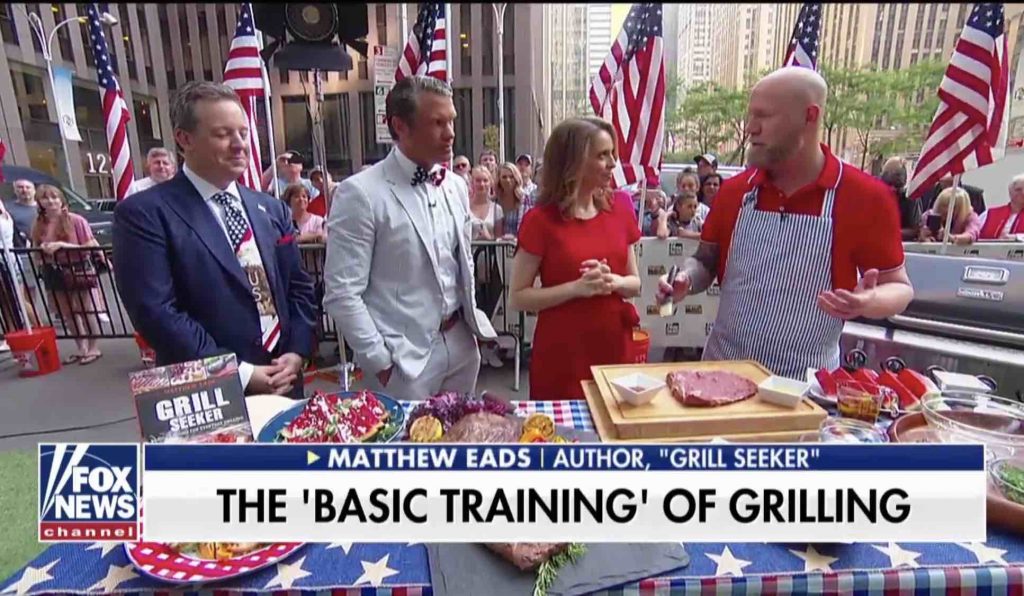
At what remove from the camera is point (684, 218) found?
4.84m

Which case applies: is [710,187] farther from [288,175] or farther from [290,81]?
[290,81]

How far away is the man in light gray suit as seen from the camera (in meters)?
1.70

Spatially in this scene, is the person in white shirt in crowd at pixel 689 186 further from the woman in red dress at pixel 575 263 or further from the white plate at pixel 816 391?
the white plate at pixel 816 391

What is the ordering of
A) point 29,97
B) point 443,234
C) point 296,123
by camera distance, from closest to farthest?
point 443,234 → point 29,97 → point 296,123

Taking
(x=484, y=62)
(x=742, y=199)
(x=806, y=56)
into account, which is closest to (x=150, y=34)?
(x=484, y=62)

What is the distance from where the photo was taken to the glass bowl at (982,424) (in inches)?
40.5

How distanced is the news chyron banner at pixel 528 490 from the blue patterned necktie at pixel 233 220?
34.8 inches

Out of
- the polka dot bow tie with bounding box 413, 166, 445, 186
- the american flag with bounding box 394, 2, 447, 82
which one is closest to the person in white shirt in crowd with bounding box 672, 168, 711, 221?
the american flag with bounding box 394, 2, 447, 82

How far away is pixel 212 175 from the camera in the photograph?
1601mm

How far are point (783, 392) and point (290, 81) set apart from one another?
25.3 m

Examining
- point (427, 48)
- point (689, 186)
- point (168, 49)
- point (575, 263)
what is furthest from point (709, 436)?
point (168, 49)

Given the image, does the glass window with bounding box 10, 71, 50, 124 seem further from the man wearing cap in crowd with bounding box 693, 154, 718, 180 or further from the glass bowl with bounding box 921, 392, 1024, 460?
the glass bowl with bounding box 921, 392, 1024, 460

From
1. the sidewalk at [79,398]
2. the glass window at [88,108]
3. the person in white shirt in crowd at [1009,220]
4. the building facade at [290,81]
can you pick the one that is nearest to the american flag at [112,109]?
the sidewalk at [79,398]

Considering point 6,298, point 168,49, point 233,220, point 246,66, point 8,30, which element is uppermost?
point 168,49
